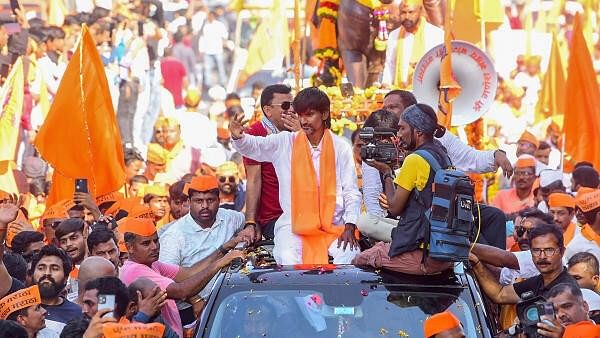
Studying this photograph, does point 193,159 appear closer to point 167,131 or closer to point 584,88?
point 167,131

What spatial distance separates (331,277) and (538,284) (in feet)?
4.87

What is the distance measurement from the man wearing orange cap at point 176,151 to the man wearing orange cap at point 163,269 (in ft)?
33.1

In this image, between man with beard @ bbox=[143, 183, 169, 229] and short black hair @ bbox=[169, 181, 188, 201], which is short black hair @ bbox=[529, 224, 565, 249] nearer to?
short black hair @ bbox=[169, 181, 188, 201]

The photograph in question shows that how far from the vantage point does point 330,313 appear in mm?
8883

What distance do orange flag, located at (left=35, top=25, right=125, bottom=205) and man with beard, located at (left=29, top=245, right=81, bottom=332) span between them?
4.18 m

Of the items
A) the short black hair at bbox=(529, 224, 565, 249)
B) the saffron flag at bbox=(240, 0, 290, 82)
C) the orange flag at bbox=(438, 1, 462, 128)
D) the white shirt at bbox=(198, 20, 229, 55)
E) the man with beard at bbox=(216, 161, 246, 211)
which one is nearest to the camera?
the short black hair at bbox=(529, 224, 565, 249)

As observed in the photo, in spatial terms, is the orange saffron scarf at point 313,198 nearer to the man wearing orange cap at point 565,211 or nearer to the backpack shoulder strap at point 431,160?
the backpack shoulder strap at point 431,160

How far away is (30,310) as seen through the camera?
384 inches

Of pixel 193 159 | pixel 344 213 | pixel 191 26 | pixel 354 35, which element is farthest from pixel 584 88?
pixel 191 26

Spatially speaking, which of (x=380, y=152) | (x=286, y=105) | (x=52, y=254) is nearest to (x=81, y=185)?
(x=286, y=105)

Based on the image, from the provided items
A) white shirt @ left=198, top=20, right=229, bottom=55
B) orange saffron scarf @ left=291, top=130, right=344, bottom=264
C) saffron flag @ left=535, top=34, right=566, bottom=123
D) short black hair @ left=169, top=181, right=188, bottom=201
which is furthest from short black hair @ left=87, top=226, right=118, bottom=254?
white shirt @ left=198, top=20, right=229, bottom=55

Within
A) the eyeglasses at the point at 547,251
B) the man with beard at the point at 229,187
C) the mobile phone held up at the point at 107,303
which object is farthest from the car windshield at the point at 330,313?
the man with beard at the point at 229,187

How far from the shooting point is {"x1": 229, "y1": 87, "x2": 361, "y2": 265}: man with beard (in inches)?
445

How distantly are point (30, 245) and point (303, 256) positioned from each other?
2.28m
